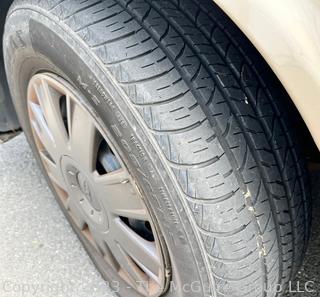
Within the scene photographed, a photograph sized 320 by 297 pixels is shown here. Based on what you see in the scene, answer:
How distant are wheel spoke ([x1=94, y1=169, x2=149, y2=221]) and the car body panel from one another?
1.69 ft

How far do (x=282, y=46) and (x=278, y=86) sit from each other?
357mm

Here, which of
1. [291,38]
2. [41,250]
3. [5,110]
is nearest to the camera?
[291,38]

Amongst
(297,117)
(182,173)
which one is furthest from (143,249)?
(297,117)

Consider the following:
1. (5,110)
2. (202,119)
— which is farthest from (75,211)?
(202,119)

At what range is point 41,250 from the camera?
1.88 meters

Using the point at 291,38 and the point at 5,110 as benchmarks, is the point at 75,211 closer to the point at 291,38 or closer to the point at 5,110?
the point at 5,110

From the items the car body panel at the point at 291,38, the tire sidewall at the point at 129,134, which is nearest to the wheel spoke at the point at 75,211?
the tire sidewall at the point at 129,134

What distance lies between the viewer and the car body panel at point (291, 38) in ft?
2.62

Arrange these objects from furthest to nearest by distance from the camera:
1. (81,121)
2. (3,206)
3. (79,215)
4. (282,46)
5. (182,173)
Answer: (3,206)
(79,215)
(81,121)
(182,173)
(282,46)

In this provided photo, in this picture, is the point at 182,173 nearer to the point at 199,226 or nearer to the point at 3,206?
the point at 199,226

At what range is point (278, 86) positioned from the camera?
3.79ft

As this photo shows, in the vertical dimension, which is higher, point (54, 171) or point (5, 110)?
point (5, 110)

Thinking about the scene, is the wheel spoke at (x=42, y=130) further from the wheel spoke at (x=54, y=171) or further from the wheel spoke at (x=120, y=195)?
the wheel spoke at (x=120, y=195)

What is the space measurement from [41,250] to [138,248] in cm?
60
